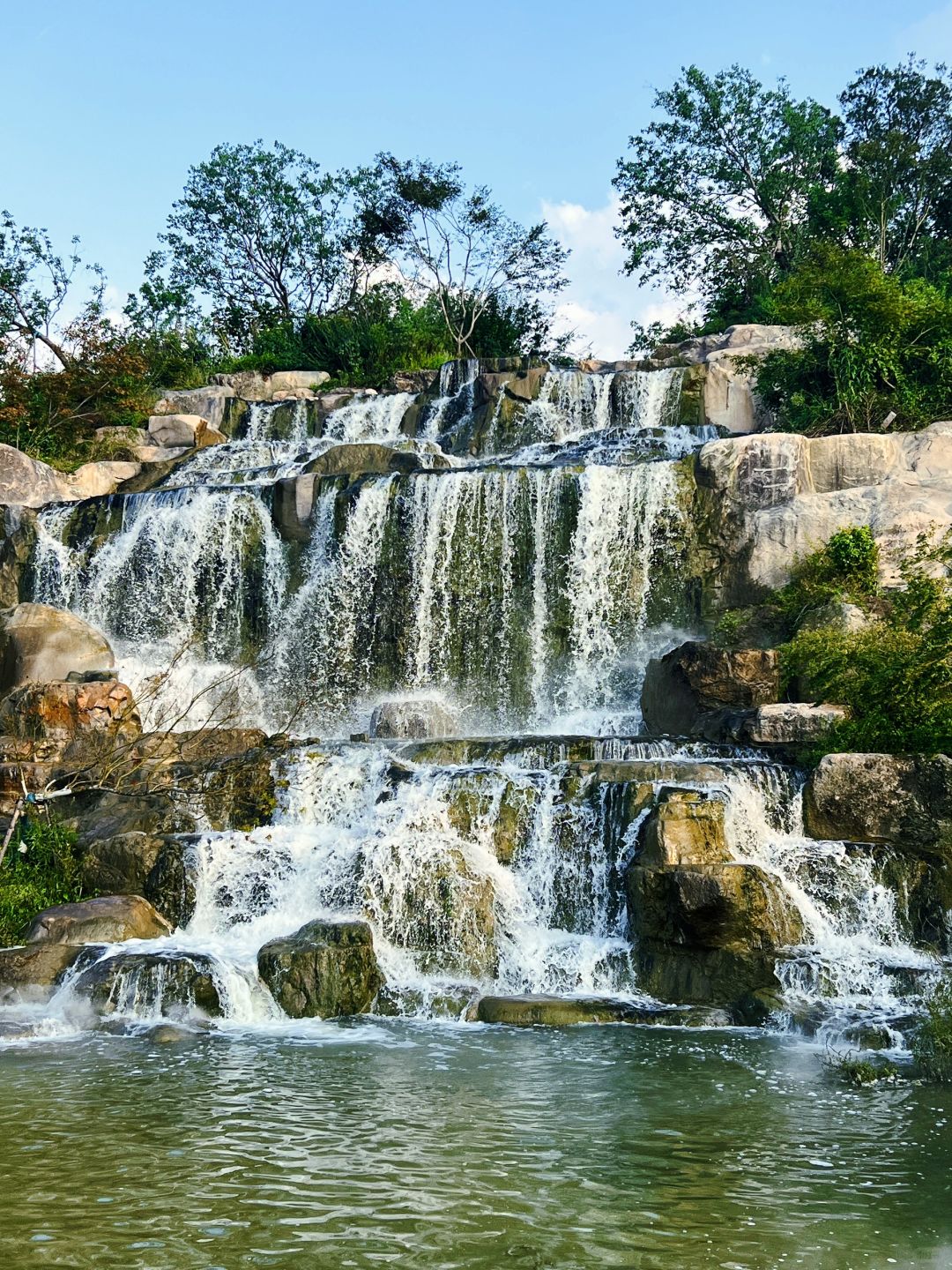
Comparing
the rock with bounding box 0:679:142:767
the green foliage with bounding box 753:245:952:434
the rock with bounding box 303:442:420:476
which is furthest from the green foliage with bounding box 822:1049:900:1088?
the rock with bounding box 303:442:420:476

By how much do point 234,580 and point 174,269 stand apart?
73.7ft

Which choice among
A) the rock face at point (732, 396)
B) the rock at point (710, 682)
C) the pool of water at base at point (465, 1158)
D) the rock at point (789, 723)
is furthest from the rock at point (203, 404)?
the pool of water at base at point (465, 1158)

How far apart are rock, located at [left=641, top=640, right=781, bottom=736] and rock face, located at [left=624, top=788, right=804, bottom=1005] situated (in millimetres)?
3730

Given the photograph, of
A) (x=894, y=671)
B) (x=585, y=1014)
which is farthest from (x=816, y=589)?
(x=585, y=1014)

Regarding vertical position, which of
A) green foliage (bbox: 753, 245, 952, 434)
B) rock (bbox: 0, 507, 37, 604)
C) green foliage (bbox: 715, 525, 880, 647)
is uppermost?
green foliage (bbox: 753, 245, 952, 434)

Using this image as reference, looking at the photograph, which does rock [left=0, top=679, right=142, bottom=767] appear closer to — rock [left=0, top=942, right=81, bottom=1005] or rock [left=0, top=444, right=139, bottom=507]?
rock [left=0, top=942, right=81, bottom=1005]

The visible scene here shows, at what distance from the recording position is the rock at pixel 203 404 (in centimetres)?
2736

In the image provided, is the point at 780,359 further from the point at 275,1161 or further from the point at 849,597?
the point at 275,1161

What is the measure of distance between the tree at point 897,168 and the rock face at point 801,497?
1446cm

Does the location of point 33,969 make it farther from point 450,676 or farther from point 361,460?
point 361,460

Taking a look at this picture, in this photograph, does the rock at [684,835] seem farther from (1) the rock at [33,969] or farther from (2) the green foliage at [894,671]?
(1) the rock at [33,969]

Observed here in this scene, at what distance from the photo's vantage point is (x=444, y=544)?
1922cm

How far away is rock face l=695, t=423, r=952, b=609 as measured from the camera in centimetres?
1739

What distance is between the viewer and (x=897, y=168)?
31516 millimetres
